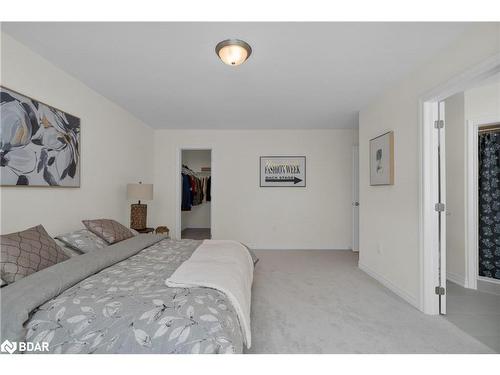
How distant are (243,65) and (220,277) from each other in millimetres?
1835

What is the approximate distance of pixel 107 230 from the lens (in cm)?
233

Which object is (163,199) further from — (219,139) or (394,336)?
(394,336)

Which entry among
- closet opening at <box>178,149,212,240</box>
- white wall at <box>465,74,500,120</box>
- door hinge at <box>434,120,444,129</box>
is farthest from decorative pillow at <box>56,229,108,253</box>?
white wall at <box>465,74,500,120</box>

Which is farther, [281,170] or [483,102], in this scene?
[281,170]

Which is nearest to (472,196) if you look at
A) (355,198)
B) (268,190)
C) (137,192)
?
(355,198)

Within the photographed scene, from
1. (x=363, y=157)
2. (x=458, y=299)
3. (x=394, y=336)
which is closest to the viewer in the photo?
(x=394, y=336)

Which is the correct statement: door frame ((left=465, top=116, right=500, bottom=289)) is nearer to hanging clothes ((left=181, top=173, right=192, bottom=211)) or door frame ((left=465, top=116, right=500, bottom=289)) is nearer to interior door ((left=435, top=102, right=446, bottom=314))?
interior door ((left=435, top=102, right=446, bottom=314))

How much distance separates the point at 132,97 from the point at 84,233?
1.75 m

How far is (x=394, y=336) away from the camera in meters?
1.70

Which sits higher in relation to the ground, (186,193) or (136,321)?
(186,193)

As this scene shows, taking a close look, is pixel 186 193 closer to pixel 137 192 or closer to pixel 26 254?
pixel 137 192

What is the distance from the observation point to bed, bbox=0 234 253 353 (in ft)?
3.33

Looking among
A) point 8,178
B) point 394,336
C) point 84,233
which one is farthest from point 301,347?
point 8,178

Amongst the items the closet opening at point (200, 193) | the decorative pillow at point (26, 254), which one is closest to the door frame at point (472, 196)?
the decorative pillow at point (26, 254)
